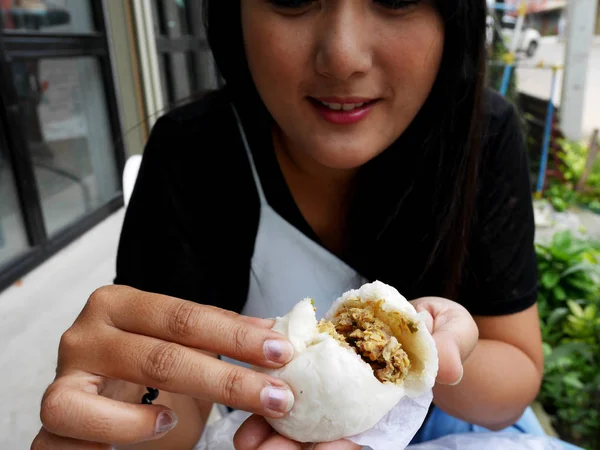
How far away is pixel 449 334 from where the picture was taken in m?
1.00

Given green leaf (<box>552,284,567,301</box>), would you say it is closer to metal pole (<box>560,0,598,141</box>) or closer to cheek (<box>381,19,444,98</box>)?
cheek (<box>381,19,444,98</box>)

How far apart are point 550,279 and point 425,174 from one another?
1988mm

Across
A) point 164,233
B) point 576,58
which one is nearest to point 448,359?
point 164,233

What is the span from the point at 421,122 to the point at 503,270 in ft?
1.75

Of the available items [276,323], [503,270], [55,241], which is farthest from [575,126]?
[276,323]

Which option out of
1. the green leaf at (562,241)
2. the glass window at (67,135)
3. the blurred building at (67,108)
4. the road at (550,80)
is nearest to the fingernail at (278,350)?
the blurred building at (67,108)

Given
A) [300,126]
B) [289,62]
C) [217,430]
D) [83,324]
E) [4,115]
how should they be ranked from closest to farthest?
[83,324], [289,62], [300,126], [217,430], [4,115]

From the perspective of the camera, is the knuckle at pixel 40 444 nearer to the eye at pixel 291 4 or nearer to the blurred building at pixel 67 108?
the eye at pixel 291 4

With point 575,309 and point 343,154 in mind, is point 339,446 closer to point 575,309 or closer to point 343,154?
point 343,154

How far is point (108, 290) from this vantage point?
3.07 feet

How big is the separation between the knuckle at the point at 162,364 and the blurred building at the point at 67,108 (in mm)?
2086

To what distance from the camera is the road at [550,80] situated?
663 cm

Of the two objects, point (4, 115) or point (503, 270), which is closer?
point (503, 270)

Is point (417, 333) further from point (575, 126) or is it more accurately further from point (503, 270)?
point (575, 126)
